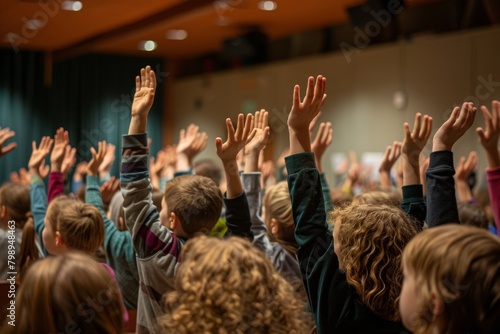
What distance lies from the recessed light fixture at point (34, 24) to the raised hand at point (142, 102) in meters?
4.69

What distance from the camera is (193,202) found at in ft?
6.42

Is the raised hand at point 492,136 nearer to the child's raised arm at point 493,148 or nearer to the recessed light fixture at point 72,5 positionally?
the child's raised arm at point 493,148

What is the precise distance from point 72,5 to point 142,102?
4.18 metres

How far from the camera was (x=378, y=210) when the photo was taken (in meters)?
1.58

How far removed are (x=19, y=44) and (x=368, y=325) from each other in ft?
23.4

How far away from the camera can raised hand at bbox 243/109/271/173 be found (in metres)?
2.26

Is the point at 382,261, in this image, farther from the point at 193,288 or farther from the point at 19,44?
the point at 19,44

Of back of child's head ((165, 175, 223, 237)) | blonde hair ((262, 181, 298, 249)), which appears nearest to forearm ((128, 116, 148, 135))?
back of child's head ((165, 175, 223, 237))

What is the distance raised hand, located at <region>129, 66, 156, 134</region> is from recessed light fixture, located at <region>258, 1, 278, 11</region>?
3.77m

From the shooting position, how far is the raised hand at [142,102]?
1.89 m

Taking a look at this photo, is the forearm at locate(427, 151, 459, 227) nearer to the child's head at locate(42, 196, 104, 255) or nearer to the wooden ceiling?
the child's head at locate(42, 196, 104, 255)

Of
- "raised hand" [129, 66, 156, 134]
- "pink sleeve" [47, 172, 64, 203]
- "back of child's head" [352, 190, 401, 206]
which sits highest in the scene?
"raised hand" [129, 66, 156, 134]

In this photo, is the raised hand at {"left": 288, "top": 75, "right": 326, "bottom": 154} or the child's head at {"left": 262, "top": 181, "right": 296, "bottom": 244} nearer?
the raised hand at {"left": 288, "top": 75, "right": 326, "bottom": 154}

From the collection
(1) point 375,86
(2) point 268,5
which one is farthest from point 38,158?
(1) point 375,86
